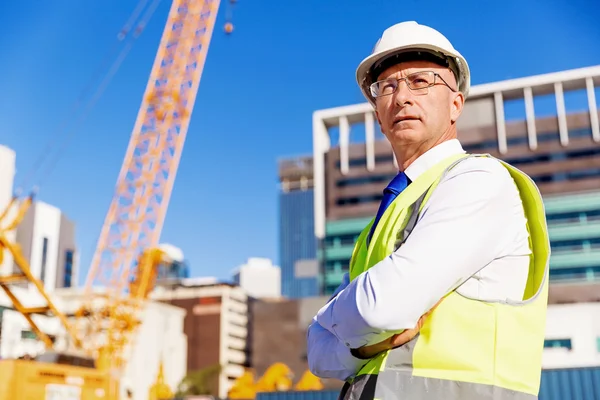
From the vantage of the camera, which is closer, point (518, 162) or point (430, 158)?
point (430, 158)

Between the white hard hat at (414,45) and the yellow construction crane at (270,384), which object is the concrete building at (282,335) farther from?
the white hard hat at (414,45)

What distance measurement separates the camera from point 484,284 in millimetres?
1440

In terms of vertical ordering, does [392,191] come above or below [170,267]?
below

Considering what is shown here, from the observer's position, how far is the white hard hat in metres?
1.72

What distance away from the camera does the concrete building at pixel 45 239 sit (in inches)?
4178

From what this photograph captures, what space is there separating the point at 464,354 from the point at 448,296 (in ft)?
0.42

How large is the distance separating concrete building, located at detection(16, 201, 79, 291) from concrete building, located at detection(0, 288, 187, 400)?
944 cm

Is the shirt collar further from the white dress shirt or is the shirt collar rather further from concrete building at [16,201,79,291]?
concrete building at [16,201,79,291]

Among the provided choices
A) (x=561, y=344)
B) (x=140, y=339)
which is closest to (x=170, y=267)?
(x=140, y=339)

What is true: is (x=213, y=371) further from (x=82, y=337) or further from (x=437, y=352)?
(x=437, y=352)

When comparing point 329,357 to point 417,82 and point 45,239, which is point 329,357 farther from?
point 45,239

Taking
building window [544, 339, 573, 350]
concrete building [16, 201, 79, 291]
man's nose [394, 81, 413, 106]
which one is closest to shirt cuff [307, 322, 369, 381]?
man's nose [394, 81, 413, 106]

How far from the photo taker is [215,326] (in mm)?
97312

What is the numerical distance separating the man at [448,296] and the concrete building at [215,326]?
91.7 m
